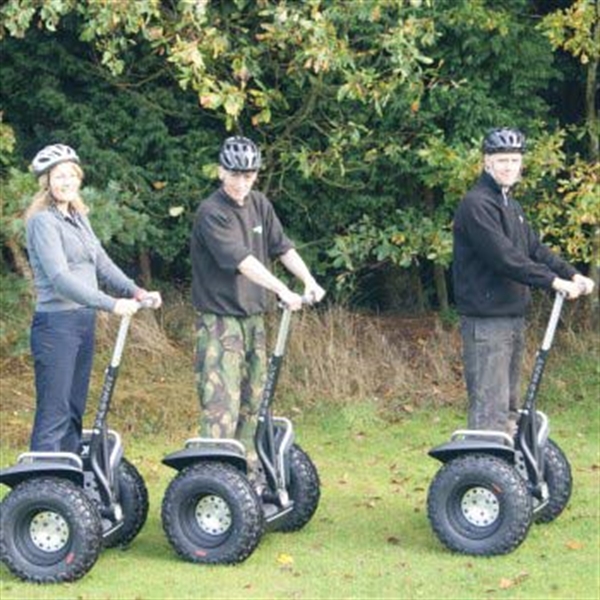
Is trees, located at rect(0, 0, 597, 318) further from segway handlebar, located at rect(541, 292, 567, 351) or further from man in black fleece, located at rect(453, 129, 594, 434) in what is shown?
segway handlebar, located at rect(541, 292, 567, 351)

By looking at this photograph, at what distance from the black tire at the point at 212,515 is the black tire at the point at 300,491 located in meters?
0.68

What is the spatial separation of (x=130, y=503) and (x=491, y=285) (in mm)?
2216

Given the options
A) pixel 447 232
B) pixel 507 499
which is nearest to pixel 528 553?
pixel 507 499

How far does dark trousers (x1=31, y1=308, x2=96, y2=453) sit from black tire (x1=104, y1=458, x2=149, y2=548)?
0.53m

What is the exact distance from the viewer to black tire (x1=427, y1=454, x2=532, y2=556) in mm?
8742

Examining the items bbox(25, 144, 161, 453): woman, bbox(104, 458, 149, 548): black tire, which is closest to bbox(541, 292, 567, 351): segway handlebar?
bbox(25, 144, 161, 453): woman

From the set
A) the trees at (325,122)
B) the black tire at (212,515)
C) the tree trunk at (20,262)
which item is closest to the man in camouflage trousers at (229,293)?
the black tire at (212,515)

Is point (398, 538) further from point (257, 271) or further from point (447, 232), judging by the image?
point (447, 232)

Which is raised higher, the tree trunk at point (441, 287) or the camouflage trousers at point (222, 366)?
the tree trunk at point (441, 287)

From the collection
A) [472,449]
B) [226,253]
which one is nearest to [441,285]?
[472,449]

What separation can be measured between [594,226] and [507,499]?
536cm

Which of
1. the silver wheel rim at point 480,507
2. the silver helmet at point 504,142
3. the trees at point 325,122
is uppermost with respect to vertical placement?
the trees at point 325,122

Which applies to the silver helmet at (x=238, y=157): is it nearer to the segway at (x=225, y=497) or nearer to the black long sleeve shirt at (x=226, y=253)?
the black long sleeve shirt at (x=226, y=253)

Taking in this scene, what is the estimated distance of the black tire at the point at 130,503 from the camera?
9.02 meters
